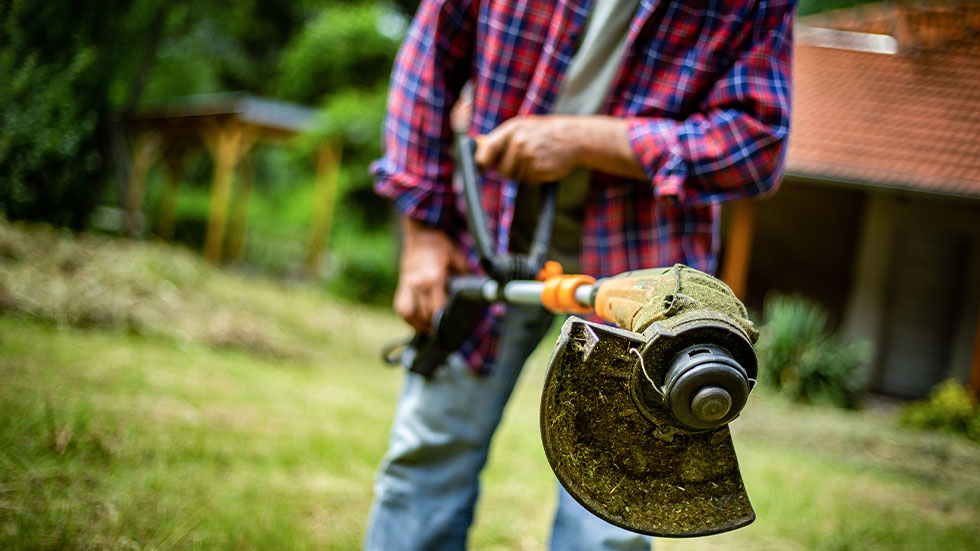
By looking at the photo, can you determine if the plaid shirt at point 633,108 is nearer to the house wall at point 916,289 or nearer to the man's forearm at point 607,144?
the man's forearm at point 607,144

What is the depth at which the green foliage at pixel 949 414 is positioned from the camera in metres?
6.22

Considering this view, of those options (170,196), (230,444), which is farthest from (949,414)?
(170,196)

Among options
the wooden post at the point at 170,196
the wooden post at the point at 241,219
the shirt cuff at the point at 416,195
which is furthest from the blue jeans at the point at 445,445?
the wooden post at the point at 170,196

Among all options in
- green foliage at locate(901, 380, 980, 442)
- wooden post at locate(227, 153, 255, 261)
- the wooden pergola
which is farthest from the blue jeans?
wooden post at locate(227, 153, 255, 261)

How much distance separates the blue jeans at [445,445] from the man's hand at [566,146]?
0.33 metres

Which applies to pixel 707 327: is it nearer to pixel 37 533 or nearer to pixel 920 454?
pixel 37 533

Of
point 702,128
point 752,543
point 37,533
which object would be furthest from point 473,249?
point 752,543

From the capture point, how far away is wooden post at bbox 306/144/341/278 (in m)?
12.9

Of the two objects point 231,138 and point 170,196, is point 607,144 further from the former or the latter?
point 170,196

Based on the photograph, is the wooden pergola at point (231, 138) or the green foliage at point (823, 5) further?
the green foliage at point (823, 5)

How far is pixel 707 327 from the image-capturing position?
706 mm

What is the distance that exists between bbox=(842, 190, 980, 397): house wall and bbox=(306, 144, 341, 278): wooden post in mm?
8370

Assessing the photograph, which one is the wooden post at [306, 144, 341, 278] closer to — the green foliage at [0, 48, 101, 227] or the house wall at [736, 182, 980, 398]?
the house wall at [736, 182, 980, 398]

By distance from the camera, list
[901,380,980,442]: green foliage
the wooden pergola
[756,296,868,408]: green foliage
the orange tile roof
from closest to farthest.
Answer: [901,380,980,442]: green foliage
the orange tile roof
[756,296,868,408]: green foliage
the wooden pergola
